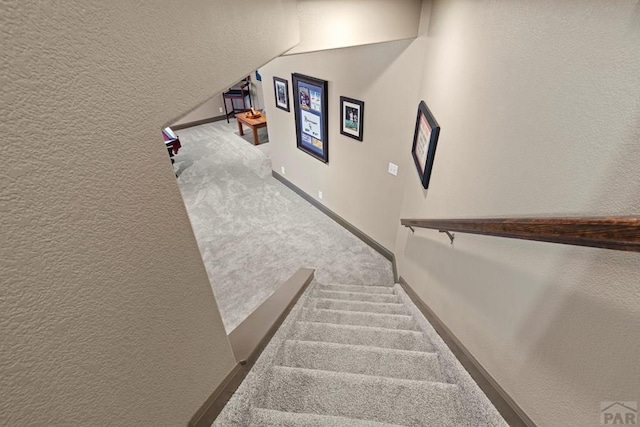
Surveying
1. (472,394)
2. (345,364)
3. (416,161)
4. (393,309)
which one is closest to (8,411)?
(345,364)

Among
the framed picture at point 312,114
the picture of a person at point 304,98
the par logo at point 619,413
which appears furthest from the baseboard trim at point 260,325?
the picture of a person at point 304,98

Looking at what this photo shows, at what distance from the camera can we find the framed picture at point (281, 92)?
4.58 meters

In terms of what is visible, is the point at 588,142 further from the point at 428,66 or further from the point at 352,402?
the point at 428,66

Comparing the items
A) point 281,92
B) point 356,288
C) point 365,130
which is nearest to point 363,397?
point 356,288

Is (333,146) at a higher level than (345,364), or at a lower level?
higher

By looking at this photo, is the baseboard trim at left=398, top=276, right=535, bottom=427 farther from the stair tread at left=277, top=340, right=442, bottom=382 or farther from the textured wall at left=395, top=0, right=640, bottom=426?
the stair tread at left=277, top=340, right=442, bottom=382

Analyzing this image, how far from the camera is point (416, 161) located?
109 inches

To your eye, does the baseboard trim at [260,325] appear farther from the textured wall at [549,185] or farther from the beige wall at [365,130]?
the beige wall at [365,130]

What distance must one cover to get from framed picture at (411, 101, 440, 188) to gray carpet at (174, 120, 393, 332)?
1.64 metres

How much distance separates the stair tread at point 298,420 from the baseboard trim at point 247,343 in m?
0.13

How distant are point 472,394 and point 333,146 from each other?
10.8 feet

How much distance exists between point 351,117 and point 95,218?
3.40m

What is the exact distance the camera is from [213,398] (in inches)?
43.3

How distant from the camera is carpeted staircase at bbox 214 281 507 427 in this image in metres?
1.17
